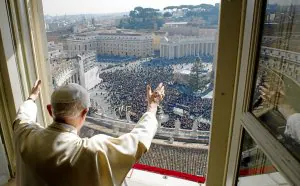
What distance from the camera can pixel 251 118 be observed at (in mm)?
808

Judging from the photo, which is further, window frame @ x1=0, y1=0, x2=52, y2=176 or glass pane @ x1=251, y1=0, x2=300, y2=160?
window frame @ x1=0, y1=0, x2=52, y2=176

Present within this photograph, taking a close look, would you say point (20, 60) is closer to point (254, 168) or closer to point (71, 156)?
point (71, 156)

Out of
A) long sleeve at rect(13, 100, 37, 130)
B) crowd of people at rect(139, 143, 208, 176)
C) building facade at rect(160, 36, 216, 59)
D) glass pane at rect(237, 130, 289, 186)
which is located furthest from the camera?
crowd of people at rect(139, 143, 208, 176)

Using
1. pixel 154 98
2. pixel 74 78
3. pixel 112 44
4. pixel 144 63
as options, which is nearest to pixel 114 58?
pixel 112 44

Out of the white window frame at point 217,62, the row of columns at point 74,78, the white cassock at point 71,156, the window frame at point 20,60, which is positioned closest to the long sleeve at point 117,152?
the white cassock at point 71,156

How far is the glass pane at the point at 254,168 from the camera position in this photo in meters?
0.69

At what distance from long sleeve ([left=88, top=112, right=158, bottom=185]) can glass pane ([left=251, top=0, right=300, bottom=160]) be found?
49cm

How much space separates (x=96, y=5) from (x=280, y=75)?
1.10 meters

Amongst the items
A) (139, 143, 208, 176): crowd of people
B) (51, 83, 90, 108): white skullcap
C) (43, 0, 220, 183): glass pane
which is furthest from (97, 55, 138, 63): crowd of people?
(139, 143, 208, 176): crowd of people

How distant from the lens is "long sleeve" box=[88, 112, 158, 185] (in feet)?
3.04

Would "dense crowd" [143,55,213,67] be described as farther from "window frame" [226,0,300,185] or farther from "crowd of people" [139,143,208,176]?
"crowd of people" [139,143,208,176]

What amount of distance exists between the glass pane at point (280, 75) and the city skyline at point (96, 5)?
52cm

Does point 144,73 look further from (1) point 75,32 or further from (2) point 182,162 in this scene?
(2) point 182,162

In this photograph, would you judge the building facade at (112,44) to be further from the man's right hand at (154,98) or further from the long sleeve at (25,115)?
the long sleeve at (25,115)
